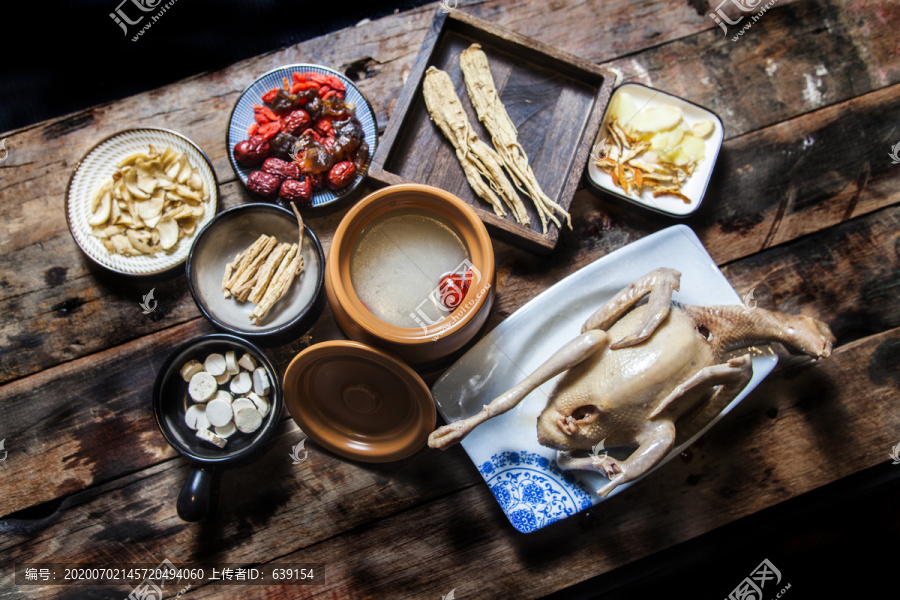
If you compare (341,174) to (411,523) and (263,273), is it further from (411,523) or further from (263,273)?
(411,523)

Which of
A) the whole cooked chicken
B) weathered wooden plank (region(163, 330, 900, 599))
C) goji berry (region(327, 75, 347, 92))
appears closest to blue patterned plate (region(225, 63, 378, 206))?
goji berry (region(327, 75, 347, 92))

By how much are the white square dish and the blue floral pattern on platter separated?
0.78 m

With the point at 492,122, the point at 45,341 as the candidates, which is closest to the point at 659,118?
the point at 492,122

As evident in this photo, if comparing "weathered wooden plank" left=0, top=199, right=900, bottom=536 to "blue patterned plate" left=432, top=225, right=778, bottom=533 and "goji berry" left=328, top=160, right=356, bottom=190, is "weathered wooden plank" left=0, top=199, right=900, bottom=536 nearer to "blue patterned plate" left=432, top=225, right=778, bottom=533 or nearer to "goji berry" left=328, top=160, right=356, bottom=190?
"blue patterned plate" left=432, top=225, right=778, bottom=533

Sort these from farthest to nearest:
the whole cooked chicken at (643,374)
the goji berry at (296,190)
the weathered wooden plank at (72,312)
A: the weathered wooden plank at (72,312) < the goji berry at (296,190) < the whole cooked chicken at (643,374)

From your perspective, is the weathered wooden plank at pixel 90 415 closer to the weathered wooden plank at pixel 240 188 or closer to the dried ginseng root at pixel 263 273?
the weathered wooden plank at pixel 240 188

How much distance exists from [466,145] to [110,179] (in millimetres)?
1008

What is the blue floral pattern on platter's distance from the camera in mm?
1431

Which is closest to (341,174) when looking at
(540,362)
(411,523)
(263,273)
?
(263,273)

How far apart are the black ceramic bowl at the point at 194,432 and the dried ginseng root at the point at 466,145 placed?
0.75 m

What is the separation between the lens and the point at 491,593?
1.57 meters

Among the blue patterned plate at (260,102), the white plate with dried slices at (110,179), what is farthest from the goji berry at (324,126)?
the white plate with dried slices at (110,179)

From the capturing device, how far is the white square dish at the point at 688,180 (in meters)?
1.56

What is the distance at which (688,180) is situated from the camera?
1.58 m
